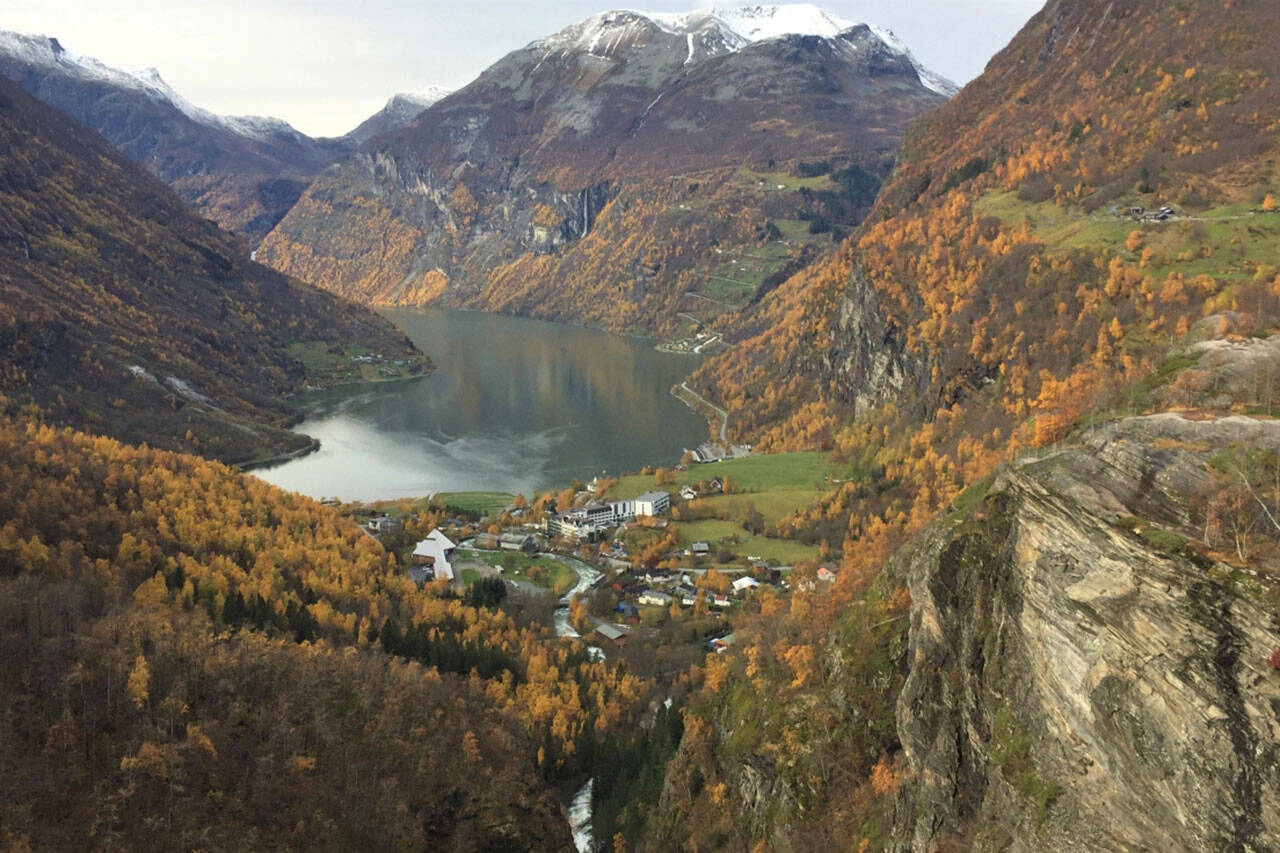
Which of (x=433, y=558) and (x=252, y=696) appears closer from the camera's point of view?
(x=252, y=696)

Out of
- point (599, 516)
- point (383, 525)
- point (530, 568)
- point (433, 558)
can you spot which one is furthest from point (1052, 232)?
point (383, 525)

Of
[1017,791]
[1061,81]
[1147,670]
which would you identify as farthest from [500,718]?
[1061,81]

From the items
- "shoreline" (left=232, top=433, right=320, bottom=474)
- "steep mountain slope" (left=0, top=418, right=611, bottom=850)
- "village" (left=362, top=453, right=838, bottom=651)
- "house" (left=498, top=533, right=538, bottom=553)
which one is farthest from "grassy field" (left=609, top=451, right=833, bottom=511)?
"shoreline" (left=232, top=433, right=320, bottom=474)

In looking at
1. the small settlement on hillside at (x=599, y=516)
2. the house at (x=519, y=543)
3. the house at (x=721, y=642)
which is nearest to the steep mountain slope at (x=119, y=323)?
the house at (x=519, y=543)

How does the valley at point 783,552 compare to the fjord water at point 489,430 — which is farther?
the fjord water at point 489,430

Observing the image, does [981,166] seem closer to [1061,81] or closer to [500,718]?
[1061,81]

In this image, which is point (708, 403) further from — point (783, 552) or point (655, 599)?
point (655, 599)

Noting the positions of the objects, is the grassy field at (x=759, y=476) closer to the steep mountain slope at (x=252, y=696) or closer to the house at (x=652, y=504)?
the house at (x=652, y=504)
